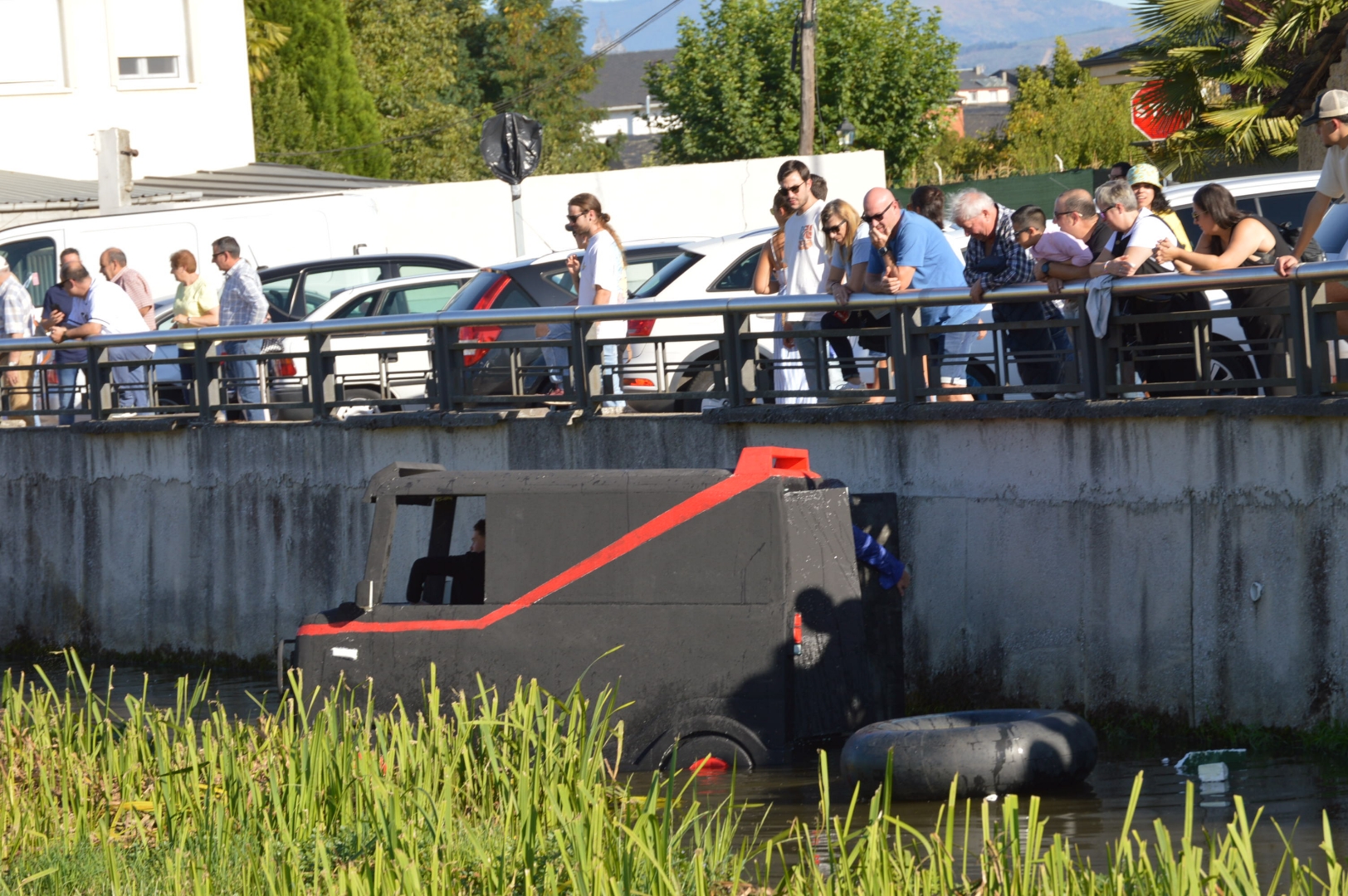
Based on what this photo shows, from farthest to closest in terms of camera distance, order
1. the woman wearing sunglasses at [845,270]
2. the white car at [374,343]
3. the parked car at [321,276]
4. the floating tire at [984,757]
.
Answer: the parked car at [321,276], the white car at [374,343], the woman wearing sunglasses at [845,270], the floating tire at [984,757]

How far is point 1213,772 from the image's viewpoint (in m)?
7.80

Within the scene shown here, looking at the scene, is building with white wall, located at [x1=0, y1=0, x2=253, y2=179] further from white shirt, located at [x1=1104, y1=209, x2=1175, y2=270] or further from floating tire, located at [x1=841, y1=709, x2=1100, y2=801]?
floating tire, located at [x1=841, y1=709, x2=1100, y2=801]

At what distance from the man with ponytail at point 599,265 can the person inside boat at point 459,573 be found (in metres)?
2.47

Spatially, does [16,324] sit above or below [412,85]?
below

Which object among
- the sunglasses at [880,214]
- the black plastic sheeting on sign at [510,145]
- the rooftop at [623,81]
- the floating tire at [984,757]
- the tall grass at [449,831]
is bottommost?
the floating tire at [984,757]

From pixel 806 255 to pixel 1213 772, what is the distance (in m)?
4.47

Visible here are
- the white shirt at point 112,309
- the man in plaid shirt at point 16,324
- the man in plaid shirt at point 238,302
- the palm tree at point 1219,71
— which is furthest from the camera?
the palm tree at point 1219,71

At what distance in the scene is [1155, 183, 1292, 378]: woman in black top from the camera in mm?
8680

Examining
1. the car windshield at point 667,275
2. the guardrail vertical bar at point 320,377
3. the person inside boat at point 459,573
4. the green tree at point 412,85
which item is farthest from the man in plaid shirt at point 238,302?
the green tree at point 412,85

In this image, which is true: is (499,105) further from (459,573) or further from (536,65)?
(459,573)

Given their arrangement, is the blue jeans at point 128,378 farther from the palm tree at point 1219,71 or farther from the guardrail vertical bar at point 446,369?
the palm tree at point 1219,71

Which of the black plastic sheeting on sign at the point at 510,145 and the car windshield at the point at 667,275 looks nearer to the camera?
the car windshield at the point at 667,275

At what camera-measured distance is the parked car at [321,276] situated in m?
16.6

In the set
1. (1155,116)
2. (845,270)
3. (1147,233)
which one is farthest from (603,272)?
(1155,116)
